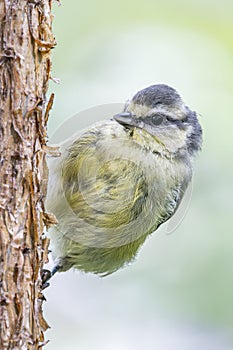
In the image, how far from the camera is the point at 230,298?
3.11 meters

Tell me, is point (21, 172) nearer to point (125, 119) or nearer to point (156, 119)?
point (125, 119)

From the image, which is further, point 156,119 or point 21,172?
point 156,119

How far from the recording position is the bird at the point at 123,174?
7.78 ft

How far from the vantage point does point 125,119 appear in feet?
7.72

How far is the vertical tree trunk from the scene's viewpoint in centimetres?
165

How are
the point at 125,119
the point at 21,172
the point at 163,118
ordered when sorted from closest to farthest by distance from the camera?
the point at 21,172, the point at 125,119, the point at 163,118

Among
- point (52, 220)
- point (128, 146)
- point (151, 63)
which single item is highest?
point (151, 63)

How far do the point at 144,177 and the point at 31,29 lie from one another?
86 centimetres

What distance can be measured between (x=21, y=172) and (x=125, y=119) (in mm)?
747

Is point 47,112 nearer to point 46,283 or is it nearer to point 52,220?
point 52,220

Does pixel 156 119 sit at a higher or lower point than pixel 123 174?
higher

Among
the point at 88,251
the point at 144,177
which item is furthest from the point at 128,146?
the point at 88,251

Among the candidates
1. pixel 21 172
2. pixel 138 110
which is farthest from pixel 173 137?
pixel 21 172

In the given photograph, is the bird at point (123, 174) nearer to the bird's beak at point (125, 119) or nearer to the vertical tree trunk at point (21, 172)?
the bird's beak at point (125, 119)
